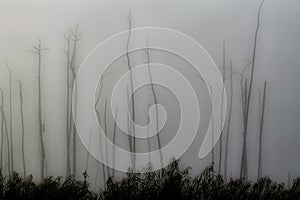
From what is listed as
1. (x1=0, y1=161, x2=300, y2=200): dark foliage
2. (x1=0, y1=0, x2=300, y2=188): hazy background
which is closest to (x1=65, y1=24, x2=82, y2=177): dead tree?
(x1=0, y1=0, x2=300, y2=188): hazy background

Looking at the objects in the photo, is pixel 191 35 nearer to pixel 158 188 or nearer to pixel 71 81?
pixel 71 81

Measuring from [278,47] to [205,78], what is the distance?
34cm

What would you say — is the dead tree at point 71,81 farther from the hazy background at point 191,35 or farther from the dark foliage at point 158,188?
the dark foliage at point 158,188

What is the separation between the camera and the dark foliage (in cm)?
159

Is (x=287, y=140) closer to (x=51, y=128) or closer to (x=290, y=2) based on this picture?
(x=290, y=2)

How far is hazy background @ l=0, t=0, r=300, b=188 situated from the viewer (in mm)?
1598

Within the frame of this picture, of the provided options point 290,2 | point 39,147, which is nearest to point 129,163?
point 39,147

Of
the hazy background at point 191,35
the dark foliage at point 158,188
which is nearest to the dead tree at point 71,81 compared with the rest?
the hazy background at point 191,35

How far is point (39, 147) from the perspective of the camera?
1.65 metres

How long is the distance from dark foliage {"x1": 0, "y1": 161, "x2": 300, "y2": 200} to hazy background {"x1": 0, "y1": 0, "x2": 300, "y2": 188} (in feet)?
0.15

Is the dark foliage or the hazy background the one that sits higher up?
the hazy background

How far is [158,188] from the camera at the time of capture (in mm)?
1612

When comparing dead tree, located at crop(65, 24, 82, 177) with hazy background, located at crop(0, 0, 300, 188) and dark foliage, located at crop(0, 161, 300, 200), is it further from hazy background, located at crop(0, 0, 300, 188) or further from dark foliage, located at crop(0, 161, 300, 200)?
dark foliage, located at crop(0, 161, 300, 200)

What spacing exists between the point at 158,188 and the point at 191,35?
2.24ft
